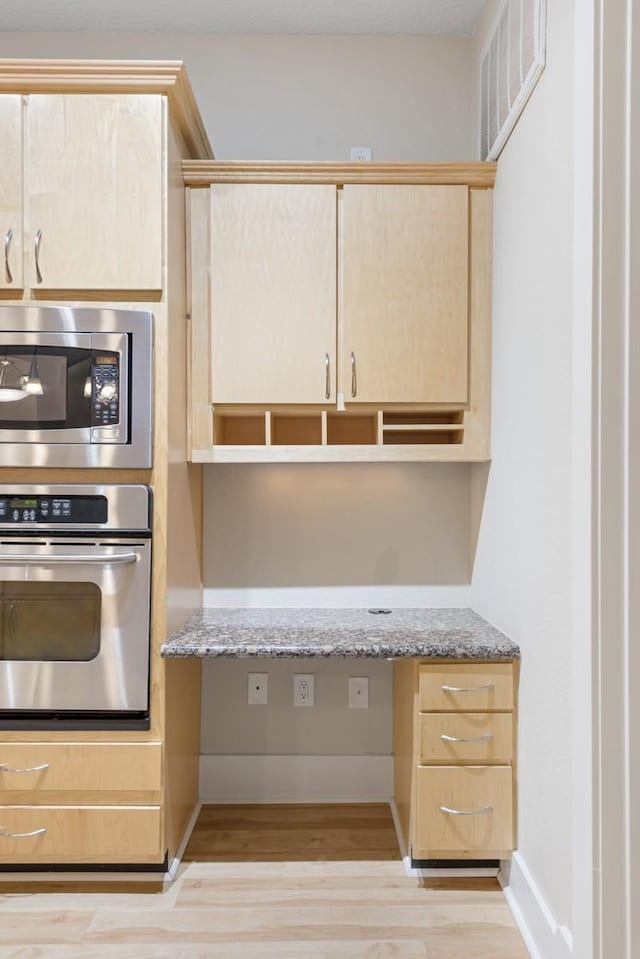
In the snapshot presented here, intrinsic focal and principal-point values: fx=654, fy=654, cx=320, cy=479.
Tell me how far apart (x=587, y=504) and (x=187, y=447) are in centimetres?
146

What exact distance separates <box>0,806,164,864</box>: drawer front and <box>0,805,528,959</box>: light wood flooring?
0.43 ft

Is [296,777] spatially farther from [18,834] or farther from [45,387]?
[45,387]

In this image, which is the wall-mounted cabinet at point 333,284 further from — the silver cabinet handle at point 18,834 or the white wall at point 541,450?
the silver cabinet handle at point 18,834

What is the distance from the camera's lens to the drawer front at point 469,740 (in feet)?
6.43

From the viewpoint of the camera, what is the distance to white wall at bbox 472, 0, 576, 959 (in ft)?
5.06

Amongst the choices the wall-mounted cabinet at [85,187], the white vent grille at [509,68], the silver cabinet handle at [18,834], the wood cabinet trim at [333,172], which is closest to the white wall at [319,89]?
the white vent grille at [509,68]

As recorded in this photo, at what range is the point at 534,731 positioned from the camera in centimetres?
179

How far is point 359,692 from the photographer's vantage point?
101 inches

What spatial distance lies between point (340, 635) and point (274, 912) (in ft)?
2.63

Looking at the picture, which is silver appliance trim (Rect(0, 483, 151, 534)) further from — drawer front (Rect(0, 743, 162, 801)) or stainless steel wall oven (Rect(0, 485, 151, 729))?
drawer front (Rect(0, 743, 162, 801))

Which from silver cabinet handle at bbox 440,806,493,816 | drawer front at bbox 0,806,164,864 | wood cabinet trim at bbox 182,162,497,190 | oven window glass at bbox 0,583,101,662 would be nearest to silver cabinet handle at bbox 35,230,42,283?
wood cabinet trim at bbox 182,162,497,190

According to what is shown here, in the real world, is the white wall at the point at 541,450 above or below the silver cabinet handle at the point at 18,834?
above

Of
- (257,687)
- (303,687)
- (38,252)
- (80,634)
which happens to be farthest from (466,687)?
(38,252)

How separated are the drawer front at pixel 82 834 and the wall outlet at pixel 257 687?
681mm
